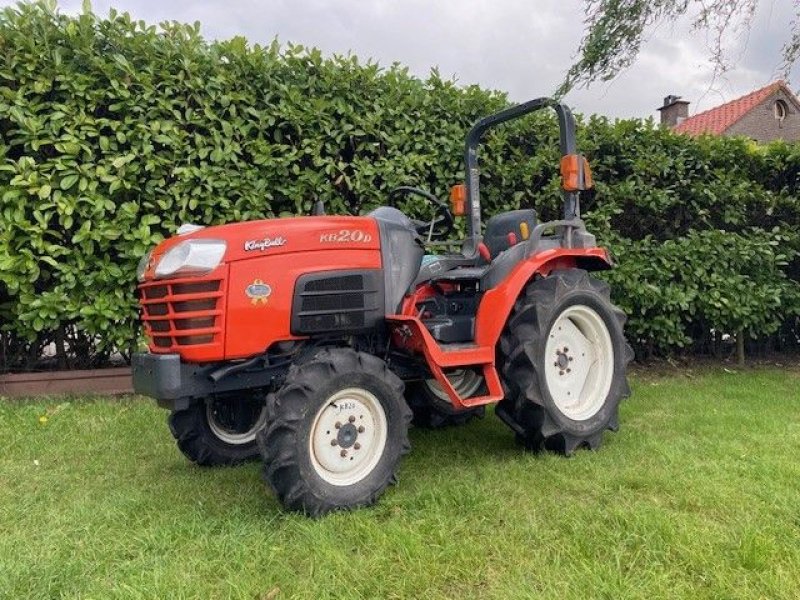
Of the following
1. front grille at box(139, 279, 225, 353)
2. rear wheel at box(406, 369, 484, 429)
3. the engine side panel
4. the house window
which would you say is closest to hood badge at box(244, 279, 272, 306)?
the engine side panel

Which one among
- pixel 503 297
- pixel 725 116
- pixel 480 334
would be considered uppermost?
pixel 725 116

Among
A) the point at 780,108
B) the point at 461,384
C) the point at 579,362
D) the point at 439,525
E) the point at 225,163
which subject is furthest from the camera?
the point at 780,108

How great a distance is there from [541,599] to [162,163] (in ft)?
13.3

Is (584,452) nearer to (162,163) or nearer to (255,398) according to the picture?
(255,398)

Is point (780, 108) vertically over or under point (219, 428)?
over

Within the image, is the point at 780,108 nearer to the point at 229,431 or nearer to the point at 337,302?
the point at 337,302

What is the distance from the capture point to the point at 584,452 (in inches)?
144

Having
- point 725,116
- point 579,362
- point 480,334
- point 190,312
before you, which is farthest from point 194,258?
point 725,116

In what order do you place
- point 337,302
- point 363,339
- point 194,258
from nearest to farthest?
point 194,258, point 337,302, point 363,339

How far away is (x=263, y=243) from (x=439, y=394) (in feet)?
4.85

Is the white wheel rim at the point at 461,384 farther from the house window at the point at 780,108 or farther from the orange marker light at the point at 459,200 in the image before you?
the house window at the point at 780,108

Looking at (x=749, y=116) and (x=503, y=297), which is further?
(x=749, y=116)

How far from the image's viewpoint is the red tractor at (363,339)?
2826 millimetres

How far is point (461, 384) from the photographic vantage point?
149 inches
